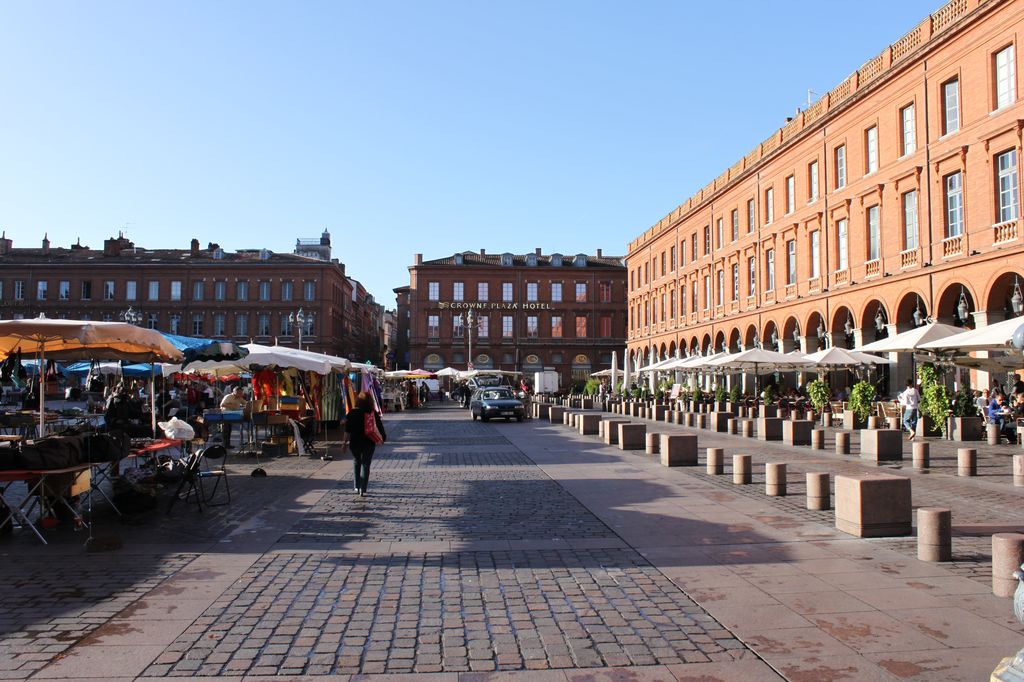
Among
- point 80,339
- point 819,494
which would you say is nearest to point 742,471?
point 819,494

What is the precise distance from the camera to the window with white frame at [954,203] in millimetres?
26192

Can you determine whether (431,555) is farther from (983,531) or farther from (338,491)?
(983,531)

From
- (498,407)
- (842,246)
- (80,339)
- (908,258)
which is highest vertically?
(842,246)

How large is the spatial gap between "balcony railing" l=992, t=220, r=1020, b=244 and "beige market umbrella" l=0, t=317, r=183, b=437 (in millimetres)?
23420

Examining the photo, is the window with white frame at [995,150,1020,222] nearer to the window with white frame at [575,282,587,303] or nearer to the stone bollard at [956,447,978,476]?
the stone bollard at [956,447,978,476]

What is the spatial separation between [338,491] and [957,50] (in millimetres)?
25503

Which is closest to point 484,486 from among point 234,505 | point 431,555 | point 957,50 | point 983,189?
point 234,505

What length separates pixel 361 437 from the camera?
458 inches

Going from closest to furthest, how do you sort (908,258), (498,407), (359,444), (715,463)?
(359,444), (715,463), (908,258), (498,407)

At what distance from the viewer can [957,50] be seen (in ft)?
85.8

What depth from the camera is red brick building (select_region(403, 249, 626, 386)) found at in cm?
8238

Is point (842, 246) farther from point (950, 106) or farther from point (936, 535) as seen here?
point (936, 535)

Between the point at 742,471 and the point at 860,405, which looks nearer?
the point at 742,471

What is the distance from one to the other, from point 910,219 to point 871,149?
14.3 feet
